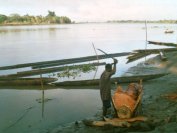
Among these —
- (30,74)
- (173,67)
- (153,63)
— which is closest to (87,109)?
(30,74)

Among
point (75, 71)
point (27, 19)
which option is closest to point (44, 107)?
point (75, 71)

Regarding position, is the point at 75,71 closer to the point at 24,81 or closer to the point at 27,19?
the point at 24,81

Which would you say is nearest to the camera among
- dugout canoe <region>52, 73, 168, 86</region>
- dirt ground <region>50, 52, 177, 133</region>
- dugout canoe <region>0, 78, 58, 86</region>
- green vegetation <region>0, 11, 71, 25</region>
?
dirt ground <region>50, 52, 177, 133</region>

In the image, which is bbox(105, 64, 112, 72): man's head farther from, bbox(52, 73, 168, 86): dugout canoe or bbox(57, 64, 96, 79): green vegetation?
bbox(57, 64, 96, 79): green vegetation

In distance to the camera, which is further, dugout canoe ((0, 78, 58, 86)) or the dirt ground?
dugout canoe ((0, 78, 58, 86))

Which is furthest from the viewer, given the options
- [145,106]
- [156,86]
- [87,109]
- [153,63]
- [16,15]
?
[16,15]

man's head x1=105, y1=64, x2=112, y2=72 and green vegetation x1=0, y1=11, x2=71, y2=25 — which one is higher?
man's head x1=105, y1=64, x2=112, y2=72

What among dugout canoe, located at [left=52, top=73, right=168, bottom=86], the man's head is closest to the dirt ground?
dugout canoe, located at [left=52, top=73, right=168, bottom=86]

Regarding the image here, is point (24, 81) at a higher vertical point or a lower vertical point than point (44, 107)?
higher

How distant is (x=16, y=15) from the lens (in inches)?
6083

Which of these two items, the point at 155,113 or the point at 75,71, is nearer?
the point at 155,113

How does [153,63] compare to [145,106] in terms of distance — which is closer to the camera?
[145,106]

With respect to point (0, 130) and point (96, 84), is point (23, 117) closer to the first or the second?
point (0, 130)

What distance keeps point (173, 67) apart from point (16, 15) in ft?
474
